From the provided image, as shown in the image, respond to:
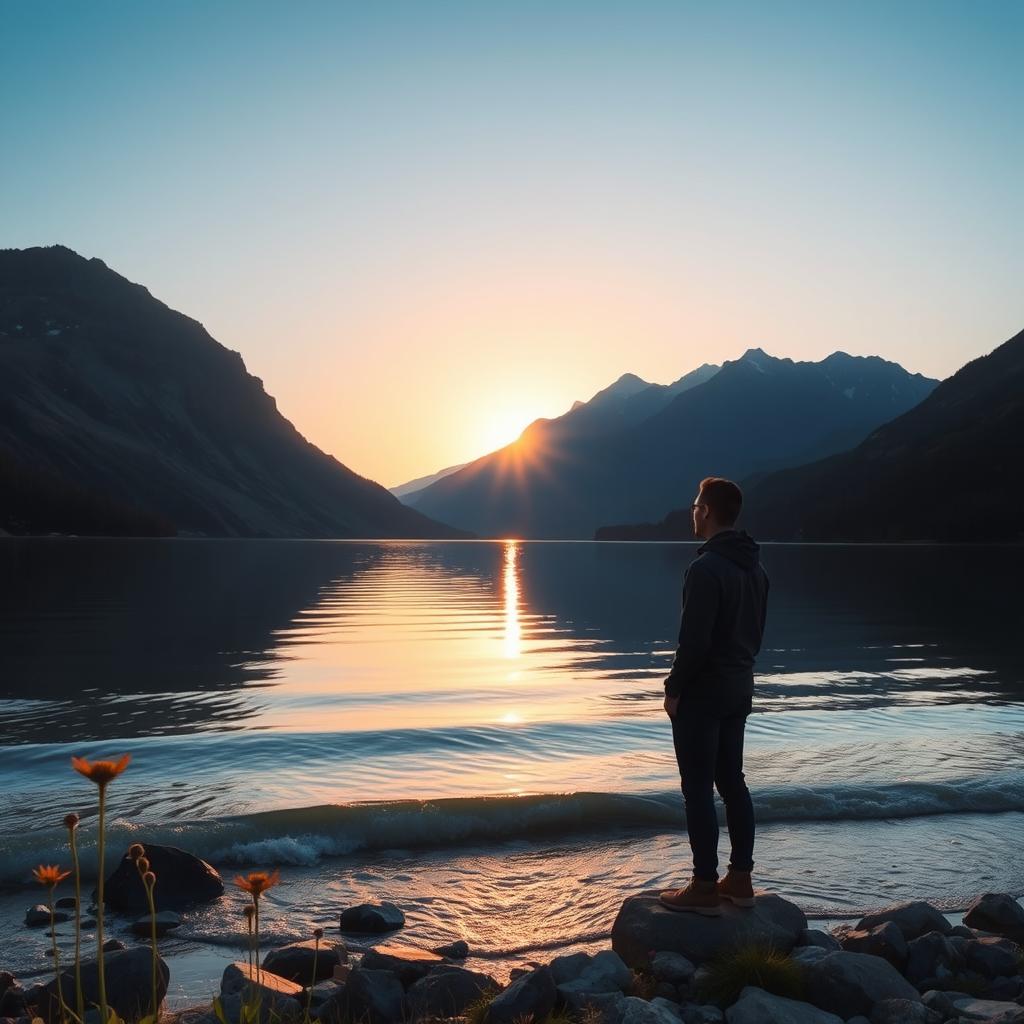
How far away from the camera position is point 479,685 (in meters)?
23.7

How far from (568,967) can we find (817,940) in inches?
83.1

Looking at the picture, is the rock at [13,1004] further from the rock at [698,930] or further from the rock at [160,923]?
the rock at [698,930]

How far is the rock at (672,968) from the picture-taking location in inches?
282

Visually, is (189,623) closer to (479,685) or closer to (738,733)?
(479,685)

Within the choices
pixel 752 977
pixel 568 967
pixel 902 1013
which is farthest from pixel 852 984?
pixel 568 967

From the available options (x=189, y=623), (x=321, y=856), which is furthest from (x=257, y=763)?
(x=189, y=623)

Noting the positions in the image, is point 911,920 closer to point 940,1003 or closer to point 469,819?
point 940,1003

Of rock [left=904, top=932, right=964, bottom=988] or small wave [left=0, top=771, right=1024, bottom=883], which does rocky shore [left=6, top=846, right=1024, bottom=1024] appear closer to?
rock [left=904, top=932, right=964, bottom=988]

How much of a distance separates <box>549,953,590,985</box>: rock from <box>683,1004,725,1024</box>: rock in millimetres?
786

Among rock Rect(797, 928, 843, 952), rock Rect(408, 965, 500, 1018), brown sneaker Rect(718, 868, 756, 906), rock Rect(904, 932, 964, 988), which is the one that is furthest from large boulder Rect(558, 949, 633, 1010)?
rock Rect(904, 932, 964, 988)

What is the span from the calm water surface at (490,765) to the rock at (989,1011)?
2.35m

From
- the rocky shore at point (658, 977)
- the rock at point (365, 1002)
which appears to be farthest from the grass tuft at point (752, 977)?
the rock at point (365, 1002)

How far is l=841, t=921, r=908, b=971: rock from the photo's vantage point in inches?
298

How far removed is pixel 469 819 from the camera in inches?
460
